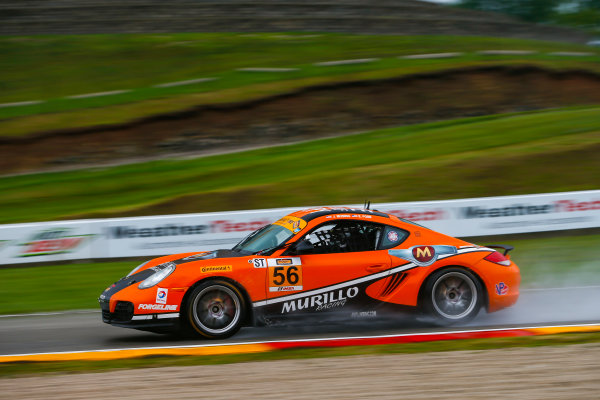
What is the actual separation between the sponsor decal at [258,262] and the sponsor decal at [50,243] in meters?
6.30

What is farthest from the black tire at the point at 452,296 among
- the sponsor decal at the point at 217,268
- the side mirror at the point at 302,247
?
the sponsor decal at the point at 217,268

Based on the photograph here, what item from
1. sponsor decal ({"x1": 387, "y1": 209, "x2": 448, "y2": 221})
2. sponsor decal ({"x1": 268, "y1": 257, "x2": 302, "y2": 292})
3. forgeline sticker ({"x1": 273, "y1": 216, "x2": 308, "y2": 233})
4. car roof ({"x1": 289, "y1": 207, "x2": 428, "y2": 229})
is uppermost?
sponsor decal ({"x1": 387, "y1": 209, "x2": 448, "y2": 221})

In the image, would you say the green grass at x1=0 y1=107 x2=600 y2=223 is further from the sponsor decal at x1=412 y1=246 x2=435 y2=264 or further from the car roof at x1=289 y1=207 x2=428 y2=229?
the sponsor decal at x1=412 y1=246 x2=435 y2=264

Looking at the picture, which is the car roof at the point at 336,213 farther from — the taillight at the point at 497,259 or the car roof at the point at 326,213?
the taillight at the point at 497,259

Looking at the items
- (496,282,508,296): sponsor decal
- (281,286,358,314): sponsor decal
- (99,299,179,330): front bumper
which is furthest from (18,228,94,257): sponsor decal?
(496,282,508,296): sponsor decal

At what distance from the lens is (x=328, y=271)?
7090 mm

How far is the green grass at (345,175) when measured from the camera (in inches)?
686

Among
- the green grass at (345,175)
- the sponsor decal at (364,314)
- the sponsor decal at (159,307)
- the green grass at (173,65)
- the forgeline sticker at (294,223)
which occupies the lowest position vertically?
the sponsor decal at (364,314)

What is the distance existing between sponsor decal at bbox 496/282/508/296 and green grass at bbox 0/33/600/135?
62.8ft

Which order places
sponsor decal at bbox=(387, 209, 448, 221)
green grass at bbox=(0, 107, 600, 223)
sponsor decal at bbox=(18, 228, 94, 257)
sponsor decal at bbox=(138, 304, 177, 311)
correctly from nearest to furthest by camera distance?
sponsor decal at bbox=(138, 304, 177, 311), sponsor decal at bbox=(18, 228, 94, 257), sponsor decal at bbox=(387, 209, 448, 221), green grass at bbox=(0, 107, 600, 223)

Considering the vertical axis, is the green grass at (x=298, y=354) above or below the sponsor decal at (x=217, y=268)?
below

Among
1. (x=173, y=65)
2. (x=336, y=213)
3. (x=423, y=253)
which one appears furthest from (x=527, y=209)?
(x=173, y=65)

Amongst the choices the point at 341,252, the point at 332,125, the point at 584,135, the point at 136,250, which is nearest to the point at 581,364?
the point at 341,252

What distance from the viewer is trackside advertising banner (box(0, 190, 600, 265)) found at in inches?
481
